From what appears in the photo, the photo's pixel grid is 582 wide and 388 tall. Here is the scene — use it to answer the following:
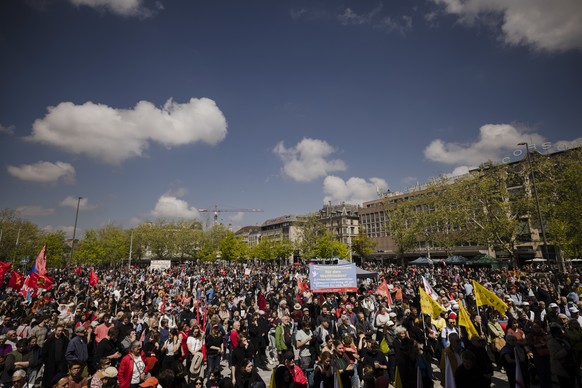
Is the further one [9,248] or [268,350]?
[9,248]

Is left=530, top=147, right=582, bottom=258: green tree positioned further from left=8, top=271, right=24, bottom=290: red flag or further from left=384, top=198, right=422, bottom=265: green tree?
left=8, top=271, right=24, bottom=290: red flag

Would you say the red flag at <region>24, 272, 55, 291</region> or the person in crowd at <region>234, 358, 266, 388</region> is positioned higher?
the red flag at <region>24, 272, 55, 291</region>

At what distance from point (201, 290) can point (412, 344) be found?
2090 centimetres

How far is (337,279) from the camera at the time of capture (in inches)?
640

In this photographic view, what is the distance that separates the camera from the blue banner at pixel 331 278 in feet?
52.7

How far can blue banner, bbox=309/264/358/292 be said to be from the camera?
1606 centimetres

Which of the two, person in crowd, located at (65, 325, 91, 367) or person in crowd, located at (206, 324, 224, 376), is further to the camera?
person in crowd, located at (206, 324, 224, 376)

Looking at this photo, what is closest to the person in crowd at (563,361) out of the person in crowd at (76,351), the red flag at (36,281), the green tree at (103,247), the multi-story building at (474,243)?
the person in crowd at (76,351)

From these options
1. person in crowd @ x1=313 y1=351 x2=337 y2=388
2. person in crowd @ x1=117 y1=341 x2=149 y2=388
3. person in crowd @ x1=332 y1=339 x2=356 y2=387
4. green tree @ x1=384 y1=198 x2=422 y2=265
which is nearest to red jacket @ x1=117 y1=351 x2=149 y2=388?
person in crowd @ x1=117 y1=341 x2=149 y2=388

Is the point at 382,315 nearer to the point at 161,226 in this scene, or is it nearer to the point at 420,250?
the point at 420,250

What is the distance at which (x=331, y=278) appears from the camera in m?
16.2

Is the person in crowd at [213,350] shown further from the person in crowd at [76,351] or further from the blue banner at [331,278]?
the blue banner at [331,278]

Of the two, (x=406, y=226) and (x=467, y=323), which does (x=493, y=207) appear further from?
(x=467, y=323)

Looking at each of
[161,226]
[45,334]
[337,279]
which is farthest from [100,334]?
[161,226]
